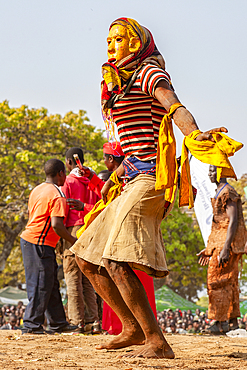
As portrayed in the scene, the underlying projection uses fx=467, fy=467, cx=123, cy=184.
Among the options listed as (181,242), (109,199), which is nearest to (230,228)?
(109,199)

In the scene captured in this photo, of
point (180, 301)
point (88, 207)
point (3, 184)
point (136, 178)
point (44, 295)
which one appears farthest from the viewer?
point (3, 184)

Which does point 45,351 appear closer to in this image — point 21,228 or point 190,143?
point 190,143

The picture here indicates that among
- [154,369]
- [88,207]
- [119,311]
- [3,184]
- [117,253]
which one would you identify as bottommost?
[154,369]

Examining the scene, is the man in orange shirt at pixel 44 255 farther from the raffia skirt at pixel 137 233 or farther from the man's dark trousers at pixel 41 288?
the raffia skirt at pixel 137 233

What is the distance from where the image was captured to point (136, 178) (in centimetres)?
325

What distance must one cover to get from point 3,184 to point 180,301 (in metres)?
9.22

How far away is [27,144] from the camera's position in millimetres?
20094

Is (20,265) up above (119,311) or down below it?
above

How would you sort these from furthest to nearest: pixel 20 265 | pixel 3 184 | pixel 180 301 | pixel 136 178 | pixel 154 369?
1. pixel 20 265
2. pixel 3 184
3. pixel 180 301
4. pixel 136 178
5. pixel 154 369

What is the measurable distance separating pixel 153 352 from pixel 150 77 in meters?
1.77

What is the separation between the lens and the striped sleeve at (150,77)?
10.1ft

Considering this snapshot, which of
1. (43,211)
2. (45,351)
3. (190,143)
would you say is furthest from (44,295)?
(190,143)

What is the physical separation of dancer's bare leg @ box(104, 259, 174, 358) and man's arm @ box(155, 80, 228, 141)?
981 millimetres

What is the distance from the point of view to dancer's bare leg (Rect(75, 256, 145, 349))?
3279 mm
